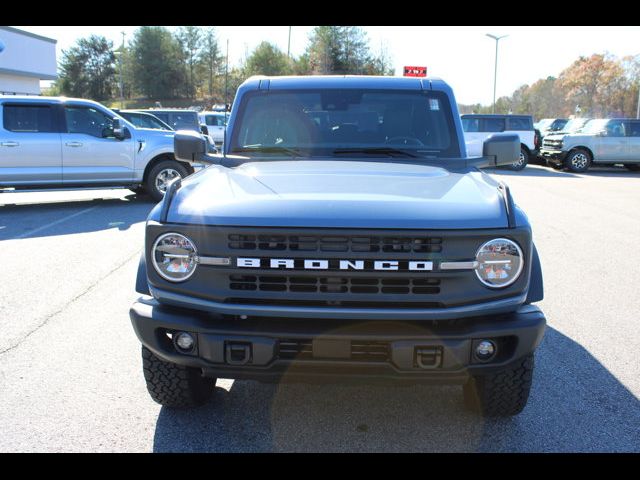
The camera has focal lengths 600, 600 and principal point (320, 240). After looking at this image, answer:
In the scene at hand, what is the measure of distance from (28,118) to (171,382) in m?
9.15

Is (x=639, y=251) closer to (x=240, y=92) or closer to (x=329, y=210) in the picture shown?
(x=240, y=92)

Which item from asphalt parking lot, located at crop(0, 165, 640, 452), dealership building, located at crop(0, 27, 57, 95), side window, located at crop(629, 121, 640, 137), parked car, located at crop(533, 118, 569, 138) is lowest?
asphalt parking lot, located at crop(0, 165, 640, 452)

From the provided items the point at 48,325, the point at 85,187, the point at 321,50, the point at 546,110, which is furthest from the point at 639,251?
the point at 546,110

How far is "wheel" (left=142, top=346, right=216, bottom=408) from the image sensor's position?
10.0 feet

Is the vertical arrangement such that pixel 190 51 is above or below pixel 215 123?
above

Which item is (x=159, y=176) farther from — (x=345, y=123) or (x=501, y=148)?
(x=501, y=148)

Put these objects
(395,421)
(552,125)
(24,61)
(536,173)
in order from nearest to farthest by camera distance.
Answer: (395,421), (536,173), (552,125), (24,61)

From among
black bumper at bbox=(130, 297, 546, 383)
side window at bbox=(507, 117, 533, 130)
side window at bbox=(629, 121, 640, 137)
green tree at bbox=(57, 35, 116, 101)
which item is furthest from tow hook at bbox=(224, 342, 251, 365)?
green tree at bbox=(57, 35, 116, 101)

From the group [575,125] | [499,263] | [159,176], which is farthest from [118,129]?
[575,125]

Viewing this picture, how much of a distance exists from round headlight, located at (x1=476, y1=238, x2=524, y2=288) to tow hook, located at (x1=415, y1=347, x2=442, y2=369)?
38 cm

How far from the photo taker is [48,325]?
4.65 meters

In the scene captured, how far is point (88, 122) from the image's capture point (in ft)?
36.3

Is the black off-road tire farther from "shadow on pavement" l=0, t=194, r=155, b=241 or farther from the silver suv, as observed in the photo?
"shadow on pavement" l=0, t=194, r=155, b=241

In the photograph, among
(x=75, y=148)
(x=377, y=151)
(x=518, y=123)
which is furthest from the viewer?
(x=518, y=123)
